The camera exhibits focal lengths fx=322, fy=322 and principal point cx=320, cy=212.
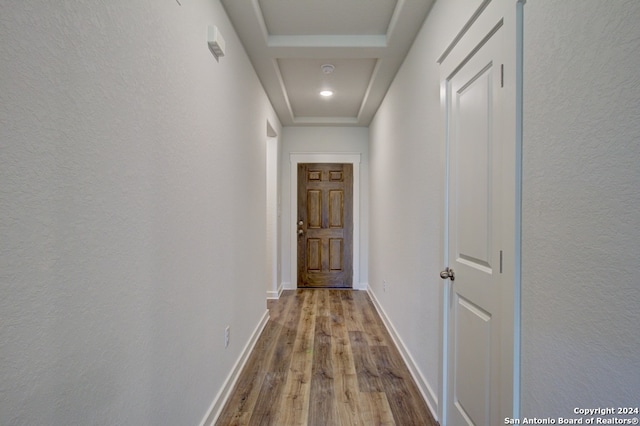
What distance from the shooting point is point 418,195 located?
2.23 metres

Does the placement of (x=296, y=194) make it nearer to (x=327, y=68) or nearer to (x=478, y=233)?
(x=327, y=68)

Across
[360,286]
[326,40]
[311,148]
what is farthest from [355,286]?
[326,40]

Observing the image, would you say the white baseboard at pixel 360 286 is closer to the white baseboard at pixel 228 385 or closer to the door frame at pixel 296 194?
the door frame at pixel 296 194

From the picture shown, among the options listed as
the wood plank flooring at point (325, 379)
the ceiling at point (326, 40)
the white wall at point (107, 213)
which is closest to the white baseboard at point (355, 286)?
the wood plank flooring at point (325, 379)

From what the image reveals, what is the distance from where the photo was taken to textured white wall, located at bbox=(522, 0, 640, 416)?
71 centimetres

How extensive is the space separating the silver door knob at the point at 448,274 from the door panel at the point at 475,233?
0.03 m

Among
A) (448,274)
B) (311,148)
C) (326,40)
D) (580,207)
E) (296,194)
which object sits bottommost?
(448,274)

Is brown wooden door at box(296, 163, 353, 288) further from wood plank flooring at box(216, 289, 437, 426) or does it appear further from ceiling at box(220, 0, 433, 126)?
ceiling at box(220, 0, 433, 126)

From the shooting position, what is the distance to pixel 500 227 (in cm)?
119

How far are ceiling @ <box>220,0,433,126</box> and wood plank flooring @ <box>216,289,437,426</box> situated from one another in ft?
8.01

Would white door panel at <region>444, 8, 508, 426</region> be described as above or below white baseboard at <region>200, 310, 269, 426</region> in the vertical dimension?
above

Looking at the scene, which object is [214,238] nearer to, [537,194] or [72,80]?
[72,80]

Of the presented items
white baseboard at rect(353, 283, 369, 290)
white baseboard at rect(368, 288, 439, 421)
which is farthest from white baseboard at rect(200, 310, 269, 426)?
white baseboard at rect(353, 283, 369, 290)

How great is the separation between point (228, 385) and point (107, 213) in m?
1.61
